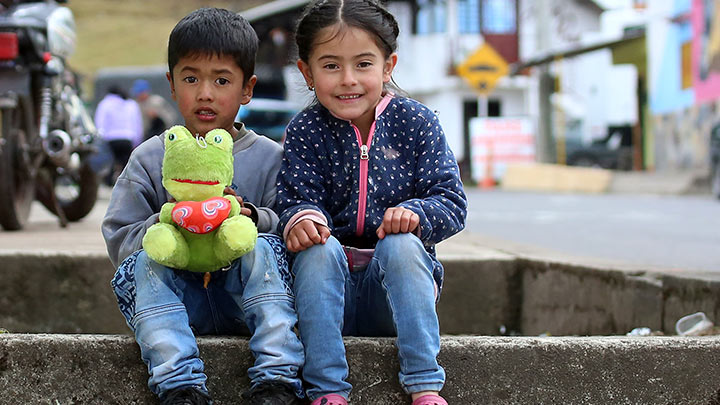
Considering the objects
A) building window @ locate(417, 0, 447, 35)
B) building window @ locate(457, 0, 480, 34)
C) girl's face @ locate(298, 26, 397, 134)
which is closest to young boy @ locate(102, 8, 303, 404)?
girl's face @ locate(298, 26, 397, 134)

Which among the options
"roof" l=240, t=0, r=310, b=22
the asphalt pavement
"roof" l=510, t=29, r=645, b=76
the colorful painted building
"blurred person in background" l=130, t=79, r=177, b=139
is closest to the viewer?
the asphalt pavement

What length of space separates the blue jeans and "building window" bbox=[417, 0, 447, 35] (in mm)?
28718

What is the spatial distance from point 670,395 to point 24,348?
1.68 meters

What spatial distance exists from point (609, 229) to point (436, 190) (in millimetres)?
6398

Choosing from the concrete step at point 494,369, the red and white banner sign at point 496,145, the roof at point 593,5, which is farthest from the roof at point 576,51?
the concrete step at point 494,369

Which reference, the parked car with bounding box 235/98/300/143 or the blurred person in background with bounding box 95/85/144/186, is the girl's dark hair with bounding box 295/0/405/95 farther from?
the parked car with bounding box 235/98/300/143

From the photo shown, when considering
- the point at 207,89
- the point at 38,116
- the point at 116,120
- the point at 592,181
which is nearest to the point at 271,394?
the point at 207,89

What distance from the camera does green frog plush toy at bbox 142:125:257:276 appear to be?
7.75ft

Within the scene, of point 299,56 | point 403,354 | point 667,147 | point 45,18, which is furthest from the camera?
point 667,147

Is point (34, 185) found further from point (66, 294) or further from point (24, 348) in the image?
point (24, 348)

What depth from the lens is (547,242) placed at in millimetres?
7242

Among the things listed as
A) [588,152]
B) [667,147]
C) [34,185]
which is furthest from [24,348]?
[588,152]

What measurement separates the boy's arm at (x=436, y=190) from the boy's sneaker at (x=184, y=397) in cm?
72

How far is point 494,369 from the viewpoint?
244 cm
